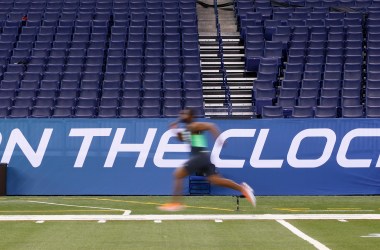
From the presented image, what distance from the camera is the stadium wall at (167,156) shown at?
74.7ft

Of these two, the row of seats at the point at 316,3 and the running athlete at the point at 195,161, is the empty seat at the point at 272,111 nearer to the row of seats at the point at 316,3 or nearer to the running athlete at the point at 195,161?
the row of seats at the point at 316,3

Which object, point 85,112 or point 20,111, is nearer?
point 85,112

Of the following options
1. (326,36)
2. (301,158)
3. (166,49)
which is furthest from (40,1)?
(301,158)

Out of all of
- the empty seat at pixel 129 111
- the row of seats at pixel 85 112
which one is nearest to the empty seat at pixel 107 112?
the row of seats at pixel 85 112

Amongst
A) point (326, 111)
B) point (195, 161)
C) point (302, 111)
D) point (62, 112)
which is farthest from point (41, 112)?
point (195, 161)

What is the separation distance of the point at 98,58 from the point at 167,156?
7330mm

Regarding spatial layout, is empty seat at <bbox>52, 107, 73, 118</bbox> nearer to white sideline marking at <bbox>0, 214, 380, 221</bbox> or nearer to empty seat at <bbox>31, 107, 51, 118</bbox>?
empty seat at <bbox>31, 107, 51, 118</bbox>

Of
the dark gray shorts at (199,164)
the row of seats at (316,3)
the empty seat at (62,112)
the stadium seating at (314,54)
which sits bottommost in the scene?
the dark gray shorts at (199,164)

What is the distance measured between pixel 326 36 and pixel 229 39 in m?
4.01

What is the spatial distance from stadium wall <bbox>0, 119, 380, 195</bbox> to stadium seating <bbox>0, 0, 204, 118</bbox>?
2.76 m

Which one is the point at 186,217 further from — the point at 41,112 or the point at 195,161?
the point at 41,112

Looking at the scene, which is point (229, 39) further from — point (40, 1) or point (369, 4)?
point (40, 1)

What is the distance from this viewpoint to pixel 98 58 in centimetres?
2889

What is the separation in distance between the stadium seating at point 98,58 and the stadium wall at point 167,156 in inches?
109
